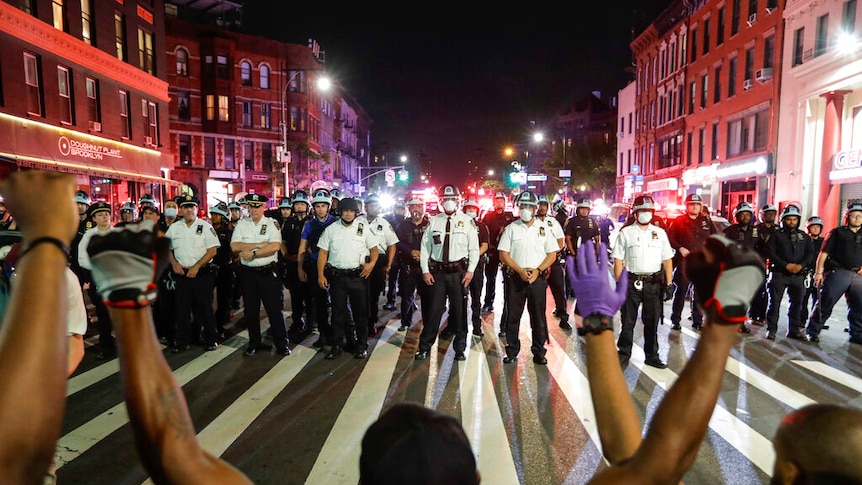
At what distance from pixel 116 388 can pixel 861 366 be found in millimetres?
9466

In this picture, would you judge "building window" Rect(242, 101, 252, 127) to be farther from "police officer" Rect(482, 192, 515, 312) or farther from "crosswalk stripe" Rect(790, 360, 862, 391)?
"crosswalk stripe" Rect(790, 360, 862, 391)

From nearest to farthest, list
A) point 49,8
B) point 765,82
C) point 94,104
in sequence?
point 49,8, point 94,104, point 765,82

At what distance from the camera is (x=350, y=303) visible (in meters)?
7.77

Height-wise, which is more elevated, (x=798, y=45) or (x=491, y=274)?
(x=798, y=45)

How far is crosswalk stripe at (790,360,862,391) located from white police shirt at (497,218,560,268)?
362 cm

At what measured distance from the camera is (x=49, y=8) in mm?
19625

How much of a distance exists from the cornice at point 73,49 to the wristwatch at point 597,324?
22.3 meters

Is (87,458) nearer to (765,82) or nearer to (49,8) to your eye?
(49,8)

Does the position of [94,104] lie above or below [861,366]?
above

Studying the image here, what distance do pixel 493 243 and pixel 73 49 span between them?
63.3ft

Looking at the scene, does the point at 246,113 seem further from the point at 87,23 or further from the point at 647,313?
the point at 647,313

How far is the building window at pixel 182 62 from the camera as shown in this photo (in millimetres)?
40125

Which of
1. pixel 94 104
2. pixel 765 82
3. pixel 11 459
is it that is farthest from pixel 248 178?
pixel 11 459

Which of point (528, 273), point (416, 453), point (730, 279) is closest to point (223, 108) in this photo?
point (528, 273)
